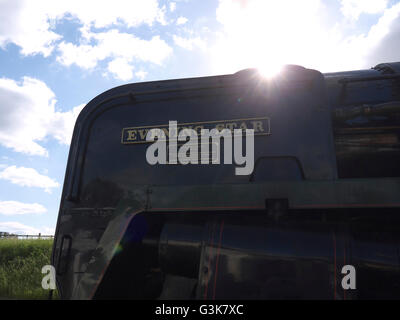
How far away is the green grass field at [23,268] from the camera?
401 inches

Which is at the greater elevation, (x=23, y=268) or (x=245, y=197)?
(x=245, y=197)

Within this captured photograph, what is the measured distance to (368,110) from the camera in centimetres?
318

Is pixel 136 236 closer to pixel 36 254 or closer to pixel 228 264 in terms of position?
pixel 228 264

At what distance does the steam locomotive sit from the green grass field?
8.27 m

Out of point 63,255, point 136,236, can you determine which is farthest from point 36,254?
point 136,236

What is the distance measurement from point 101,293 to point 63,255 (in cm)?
98

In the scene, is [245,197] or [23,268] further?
[23,268]

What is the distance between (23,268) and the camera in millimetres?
12430

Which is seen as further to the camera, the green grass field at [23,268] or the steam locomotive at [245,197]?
the green grass field at [23,268]

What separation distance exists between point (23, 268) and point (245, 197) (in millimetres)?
13013

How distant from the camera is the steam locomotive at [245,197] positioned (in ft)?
8.02

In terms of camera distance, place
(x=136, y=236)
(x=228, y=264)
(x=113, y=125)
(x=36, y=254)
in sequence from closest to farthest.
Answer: (x=228, y=264) < (x=136, y=236) < (x=113, y=125) < (x=36, y=254)

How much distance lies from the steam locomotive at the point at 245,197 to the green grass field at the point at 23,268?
326 inches

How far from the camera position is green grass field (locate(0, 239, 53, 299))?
1019 centimetres
